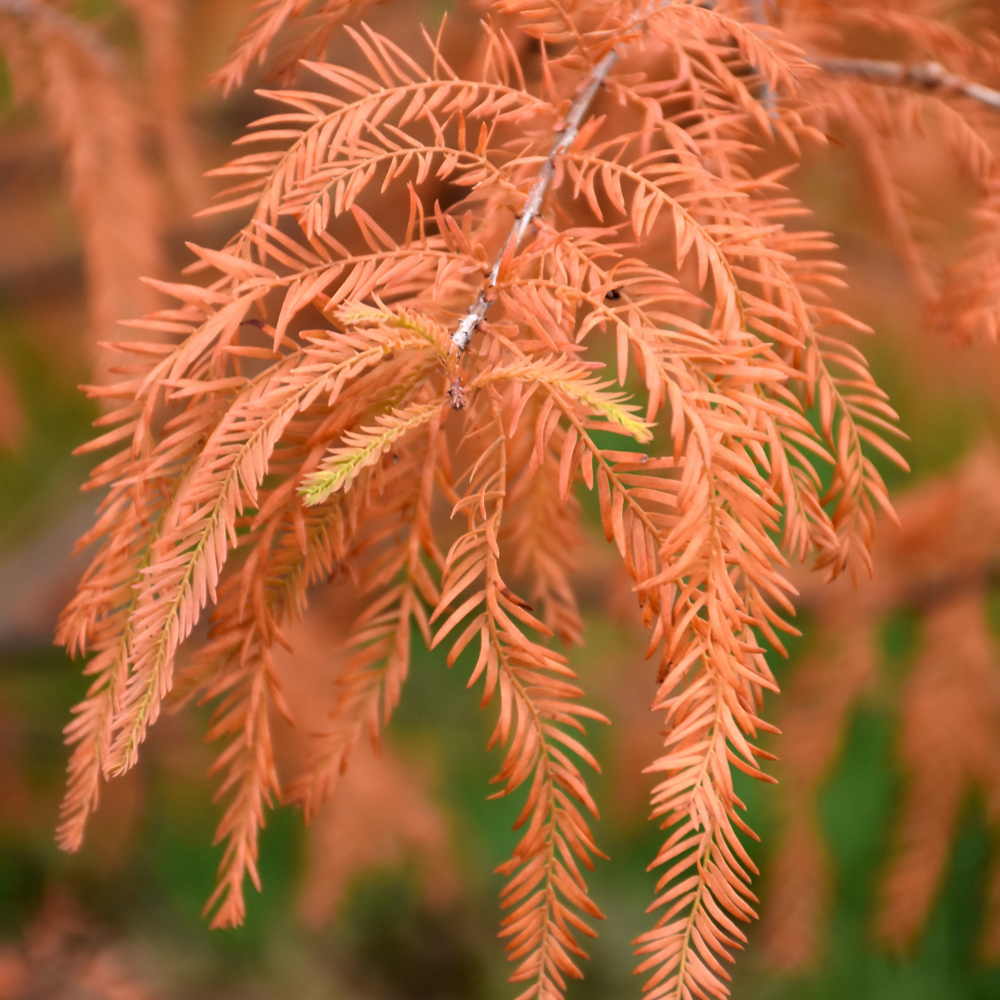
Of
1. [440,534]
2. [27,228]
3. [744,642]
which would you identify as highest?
[744,642]

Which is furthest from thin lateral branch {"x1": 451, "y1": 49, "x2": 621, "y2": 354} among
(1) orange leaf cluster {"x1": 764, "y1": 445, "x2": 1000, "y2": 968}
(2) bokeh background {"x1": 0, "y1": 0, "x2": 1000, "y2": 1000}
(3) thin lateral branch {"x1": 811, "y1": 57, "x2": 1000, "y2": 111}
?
(1) orange leaf cluster {"x1": 764, "y1": 445, "x2": 1000, "y2": 968}

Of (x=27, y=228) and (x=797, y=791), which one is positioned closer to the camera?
(x=797, y=791)

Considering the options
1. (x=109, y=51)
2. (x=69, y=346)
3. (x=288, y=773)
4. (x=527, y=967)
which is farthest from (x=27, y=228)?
(x=527, y=967)

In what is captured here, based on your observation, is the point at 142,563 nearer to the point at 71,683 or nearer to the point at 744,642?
the point at 744,642

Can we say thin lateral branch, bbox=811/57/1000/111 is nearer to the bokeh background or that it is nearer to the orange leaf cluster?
the bokeh background

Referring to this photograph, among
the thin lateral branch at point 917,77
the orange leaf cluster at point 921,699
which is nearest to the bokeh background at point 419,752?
the orange leaf cluster at point 921,699

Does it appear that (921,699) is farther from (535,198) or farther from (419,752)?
(419,752)
